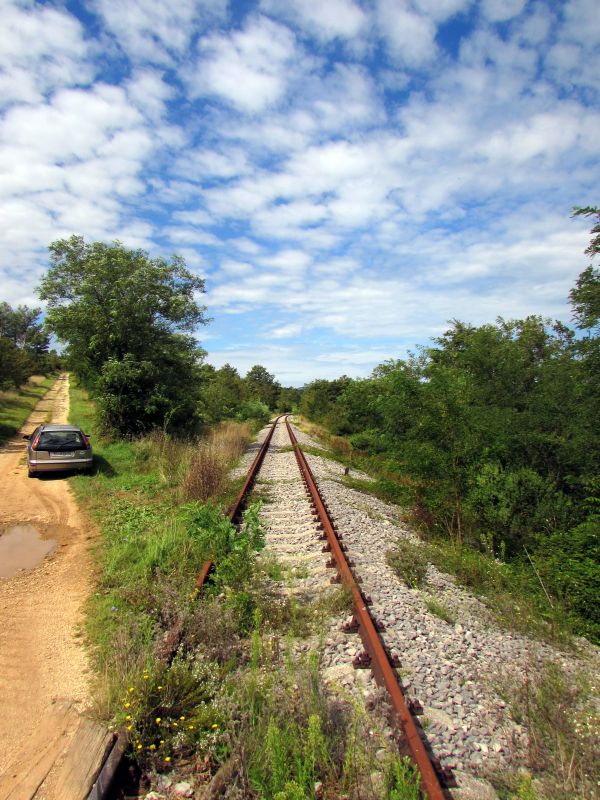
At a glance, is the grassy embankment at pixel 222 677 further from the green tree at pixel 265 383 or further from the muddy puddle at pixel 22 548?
the green tree at pixel 265 383

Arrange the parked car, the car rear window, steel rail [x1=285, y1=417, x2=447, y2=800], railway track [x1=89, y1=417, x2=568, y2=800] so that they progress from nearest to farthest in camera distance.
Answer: steel rail [x1=285, y1=417, x2=447, y2=800], railway track [x1=89, y1=417, x2=568, y2=800], the parked car, the car rear window

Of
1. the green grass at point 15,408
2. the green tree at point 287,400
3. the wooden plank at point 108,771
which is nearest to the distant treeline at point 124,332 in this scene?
the green grass at point 15,408

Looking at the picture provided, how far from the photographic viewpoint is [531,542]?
8133 mm

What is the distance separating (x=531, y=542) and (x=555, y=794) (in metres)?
6.13

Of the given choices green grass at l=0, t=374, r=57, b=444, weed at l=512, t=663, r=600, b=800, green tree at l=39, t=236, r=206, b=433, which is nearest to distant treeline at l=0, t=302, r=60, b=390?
green grass at l=0, t=374, r=57, b=444

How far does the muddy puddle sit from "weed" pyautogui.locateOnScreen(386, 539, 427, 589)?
5038 mm

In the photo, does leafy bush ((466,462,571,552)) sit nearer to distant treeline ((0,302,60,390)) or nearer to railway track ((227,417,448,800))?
railway track ((227,417,448,800))

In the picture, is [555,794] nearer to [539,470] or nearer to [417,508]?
[417,508]

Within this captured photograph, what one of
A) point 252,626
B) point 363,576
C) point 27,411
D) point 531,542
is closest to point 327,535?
point 363,576

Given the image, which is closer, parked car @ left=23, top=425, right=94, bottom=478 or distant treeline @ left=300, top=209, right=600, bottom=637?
distant treeline @ left=300, top=209, right=600, bottom=637

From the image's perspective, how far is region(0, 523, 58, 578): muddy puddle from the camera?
6.40 meters

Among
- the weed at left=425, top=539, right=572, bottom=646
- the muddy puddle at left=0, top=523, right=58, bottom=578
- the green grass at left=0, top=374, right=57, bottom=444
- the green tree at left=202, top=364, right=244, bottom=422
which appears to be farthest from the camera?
the green tree at left=202, top=364, right=244, bottom=422

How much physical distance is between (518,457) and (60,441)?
40.0 feet

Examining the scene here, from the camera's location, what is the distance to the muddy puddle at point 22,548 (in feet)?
21.0
